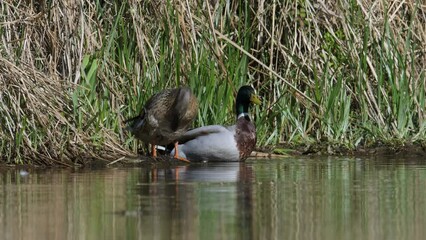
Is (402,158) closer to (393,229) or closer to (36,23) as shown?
(36,23)

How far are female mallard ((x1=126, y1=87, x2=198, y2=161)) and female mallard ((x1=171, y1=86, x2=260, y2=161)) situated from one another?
14cm

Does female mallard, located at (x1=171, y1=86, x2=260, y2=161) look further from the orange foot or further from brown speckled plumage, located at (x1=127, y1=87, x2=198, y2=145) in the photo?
the orange foot

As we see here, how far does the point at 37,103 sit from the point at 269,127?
3.22m

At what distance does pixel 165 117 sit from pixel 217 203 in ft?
15.9

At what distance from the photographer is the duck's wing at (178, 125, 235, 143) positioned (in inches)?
475

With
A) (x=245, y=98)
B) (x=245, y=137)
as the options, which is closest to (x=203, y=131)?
(x=245, y=137)

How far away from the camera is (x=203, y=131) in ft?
39.6

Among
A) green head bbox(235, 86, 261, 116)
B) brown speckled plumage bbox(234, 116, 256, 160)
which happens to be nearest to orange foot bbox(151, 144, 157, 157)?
brown speckled plumage bbox(234, 116, 256, 160)

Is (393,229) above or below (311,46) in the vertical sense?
below

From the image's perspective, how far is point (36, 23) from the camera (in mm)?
11852

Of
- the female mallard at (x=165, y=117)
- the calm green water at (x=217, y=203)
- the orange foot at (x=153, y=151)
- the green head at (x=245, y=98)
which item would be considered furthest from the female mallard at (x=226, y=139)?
the calm green water at (x=217, y=203)

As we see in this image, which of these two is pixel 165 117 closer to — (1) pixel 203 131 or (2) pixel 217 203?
(1) pixel 203 131

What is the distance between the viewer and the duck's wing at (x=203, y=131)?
475 inches

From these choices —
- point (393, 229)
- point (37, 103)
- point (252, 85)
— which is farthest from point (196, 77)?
point (393, 229)
